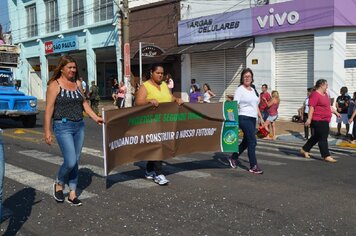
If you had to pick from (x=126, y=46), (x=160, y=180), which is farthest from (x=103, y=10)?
(x=160, y=180)

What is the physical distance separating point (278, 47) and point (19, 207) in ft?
49.9

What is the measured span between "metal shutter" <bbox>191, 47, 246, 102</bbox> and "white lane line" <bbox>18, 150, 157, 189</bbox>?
12.5 metres

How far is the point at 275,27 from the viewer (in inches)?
736

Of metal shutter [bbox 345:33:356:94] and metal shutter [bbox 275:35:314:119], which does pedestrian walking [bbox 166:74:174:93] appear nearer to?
metal shutter [bbox 275:35:314:119]

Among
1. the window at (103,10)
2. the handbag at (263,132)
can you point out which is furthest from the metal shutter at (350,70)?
the window at (103,10)

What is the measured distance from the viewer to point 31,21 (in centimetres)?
4028

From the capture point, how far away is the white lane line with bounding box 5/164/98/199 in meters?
6.72

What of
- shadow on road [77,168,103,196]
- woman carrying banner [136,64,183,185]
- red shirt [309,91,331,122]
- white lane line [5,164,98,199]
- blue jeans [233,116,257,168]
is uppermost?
woman carrying banner [136,64,183,185]

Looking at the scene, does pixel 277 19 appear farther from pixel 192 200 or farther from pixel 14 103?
pixel 192 200

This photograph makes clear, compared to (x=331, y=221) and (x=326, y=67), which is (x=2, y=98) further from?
(x=331, y=221)

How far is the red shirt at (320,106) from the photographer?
9477 millimetres

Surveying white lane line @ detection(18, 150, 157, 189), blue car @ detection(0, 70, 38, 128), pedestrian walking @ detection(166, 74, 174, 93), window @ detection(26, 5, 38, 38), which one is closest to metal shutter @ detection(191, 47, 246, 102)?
pedestrian walking @ detection(166, 74, 174, 93)

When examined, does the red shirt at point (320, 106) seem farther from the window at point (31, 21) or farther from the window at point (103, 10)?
the window at point (31, 21)

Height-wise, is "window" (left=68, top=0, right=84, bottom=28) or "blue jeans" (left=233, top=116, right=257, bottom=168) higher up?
"window" (left=68, top=0, right=84, bottom=28)
